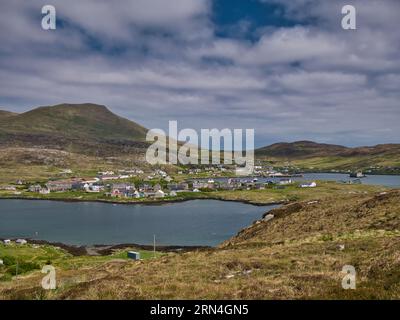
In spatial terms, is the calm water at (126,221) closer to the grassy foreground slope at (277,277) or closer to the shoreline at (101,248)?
the shoreline at (101,248)

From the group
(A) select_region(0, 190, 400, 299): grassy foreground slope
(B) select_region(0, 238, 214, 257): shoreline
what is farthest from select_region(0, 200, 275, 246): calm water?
(A) select_region(0, 190, 400, 299): grassy foreground slope

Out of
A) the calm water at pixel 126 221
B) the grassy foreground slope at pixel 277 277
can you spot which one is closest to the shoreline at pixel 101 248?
the calm water at pixel 126 221

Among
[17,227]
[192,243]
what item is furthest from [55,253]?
[17,227]

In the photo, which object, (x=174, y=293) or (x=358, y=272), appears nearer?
(x=174, y=293)

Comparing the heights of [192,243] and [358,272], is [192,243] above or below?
below

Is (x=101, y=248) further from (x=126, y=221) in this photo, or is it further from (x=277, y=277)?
(x=277, y=277)
